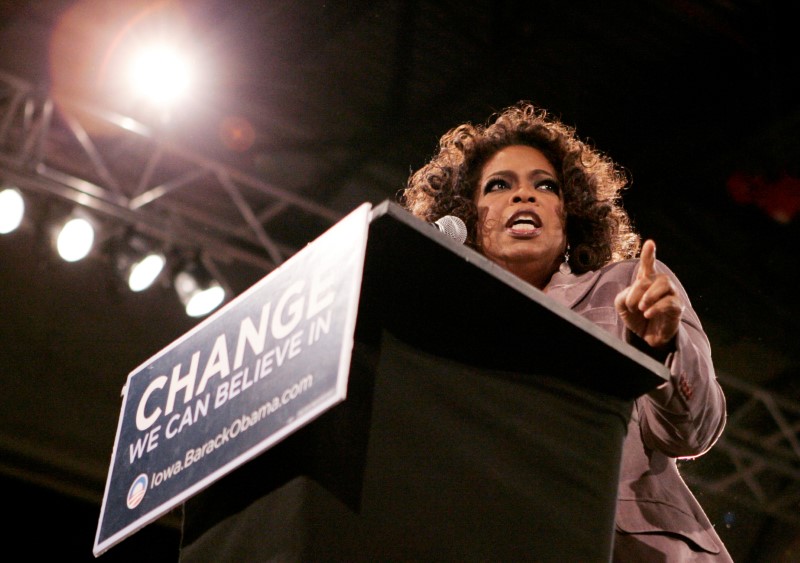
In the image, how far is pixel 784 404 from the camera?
22.6 feet

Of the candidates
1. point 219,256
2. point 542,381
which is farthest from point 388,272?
point 219,256

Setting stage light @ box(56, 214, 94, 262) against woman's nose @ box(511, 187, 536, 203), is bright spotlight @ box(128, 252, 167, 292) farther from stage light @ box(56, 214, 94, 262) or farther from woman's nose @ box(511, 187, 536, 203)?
woman's nose @ box(511, 187, 536, 203)

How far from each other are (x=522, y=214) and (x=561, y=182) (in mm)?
273

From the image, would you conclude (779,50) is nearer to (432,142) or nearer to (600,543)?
(432,142)

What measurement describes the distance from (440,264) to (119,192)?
512 cm

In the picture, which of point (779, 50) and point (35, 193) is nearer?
point (779, 50)

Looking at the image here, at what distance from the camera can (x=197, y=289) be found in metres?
6.19

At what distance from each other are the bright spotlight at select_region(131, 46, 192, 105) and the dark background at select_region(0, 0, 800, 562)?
0.14m

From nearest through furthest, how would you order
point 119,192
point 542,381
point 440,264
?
point 440,264 → point 542,381 → point 119,192

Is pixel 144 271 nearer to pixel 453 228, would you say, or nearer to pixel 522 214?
pixel 522 214

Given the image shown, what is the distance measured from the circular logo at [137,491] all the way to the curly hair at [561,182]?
0.91 meters

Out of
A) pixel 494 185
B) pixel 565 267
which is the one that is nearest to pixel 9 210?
pixel 494 185

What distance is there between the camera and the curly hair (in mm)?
2045

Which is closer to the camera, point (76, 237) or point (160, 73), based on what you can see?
point (160, 73)
